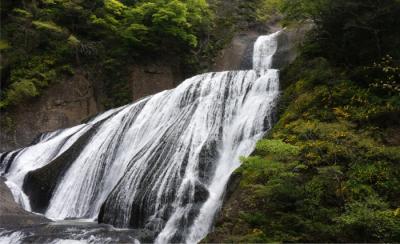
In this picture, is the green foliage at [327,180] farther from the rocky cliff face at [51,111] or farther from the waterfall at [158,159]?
the rocky cliff face at [51,111]

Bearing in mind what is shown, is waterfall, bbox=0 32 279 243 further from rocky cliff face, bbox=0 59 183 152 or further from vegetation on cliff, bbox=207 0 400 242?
rocky cliff face, bbox=0 59 183 152

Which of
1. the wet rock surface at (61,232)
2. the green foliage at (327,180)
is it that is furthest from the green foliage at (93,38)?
the green foliage at (327,180)

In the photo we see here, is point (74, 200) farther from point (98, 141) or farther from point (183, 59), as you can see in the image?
point (183, 59)

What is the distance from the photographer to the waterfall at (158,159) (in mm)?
10680

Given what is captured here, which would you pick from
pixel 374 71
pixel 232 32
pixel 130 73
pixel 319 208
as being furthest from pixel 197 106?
pixel 232 32

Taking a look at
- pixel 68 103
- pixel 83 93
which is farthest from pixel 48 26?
pixel 68 103

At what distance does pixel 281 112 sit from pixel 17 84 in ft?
43.7

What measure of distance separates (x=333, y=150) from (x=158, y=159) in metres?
4.98

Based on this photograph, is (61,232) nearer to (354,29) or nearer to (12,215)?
(12,215)

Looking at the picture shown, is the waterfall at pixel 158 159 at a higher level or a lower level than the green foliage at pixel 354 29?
lower

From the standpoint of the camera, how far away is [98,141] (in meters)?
15.3

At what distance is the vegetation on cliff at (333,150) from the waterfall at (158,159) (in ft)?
4.01

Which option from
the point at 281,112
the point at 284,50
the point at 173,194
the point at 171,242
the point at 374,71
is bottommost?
the point at 171,242

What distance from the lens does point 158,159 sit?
1227 cm
